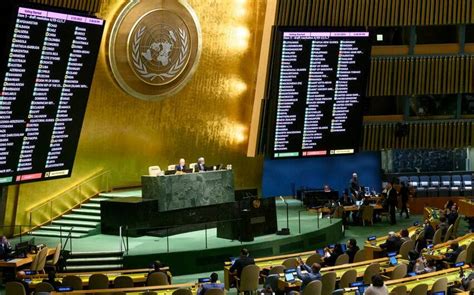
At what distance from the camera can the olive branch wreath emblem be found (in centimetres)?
2589

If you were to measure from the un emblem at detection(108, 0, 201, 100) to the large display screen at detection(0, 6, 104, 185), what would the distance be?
4.65 metres

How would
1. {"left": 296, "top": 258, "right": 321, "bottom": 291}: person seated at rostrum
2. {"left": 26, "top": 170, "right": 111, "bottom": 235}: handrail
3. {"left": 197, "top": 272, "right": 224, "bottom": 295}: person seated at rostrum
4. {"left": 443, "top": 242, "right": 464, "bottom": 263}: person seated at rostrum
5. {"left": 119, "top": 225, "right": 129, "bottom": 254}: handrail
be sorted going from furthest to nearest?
{"left": 26, "top": 170, "right": 111, "bottom": 235}: handrail → {"left": 119, "top": 225, "right": 129, "bottom": 254}: handrail → {"left": 443, "top": 242, "right": 464, "bottom": 263}: person seated at rostrum → {"left": 296, "top": 258, "right": 321, "bottom": 291}: person seated at rostrum → {"left": 197, "top": 272, "right": 224, "bottom": 295}: person seated at rostrum

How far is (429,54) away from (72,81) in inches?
504

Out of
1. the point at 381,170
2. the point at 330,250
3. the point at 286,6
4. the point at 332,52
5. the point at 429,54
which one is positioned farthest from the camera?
the point at 381,170

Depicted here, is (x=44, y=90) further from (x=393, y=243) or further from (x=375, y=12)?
(x=375, y=12)

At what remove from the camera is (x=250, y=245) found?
2245cm

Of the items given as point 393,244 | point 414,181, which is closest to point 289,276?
point 393,244

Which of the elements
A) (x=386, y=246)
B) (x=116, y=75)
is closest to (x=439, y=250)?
(x=386, y=246)

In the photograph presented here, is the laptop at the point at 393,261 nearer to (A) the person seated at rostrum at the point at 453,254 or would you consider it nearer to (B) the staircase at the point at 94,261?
(A) the person seated at rostrum at the point at 453,254

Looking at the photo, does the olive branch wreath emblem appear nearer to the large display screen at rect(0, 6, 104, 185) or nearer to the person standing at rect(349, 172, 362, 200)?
the large display screen at rect(0, 6, 104, 185)

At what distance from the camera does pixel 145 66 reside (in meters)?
26.4

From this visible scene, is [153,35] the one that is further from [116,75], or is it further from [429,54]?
[429,54]

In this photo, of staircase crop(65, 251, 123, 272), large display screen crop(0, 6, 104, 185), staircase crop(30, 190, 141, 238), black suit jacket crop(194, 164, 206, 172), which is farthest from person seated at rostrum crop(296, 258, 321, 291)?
black suit jacket crop(194, 164, 206, 172)

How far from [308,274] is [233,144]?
509 inches
